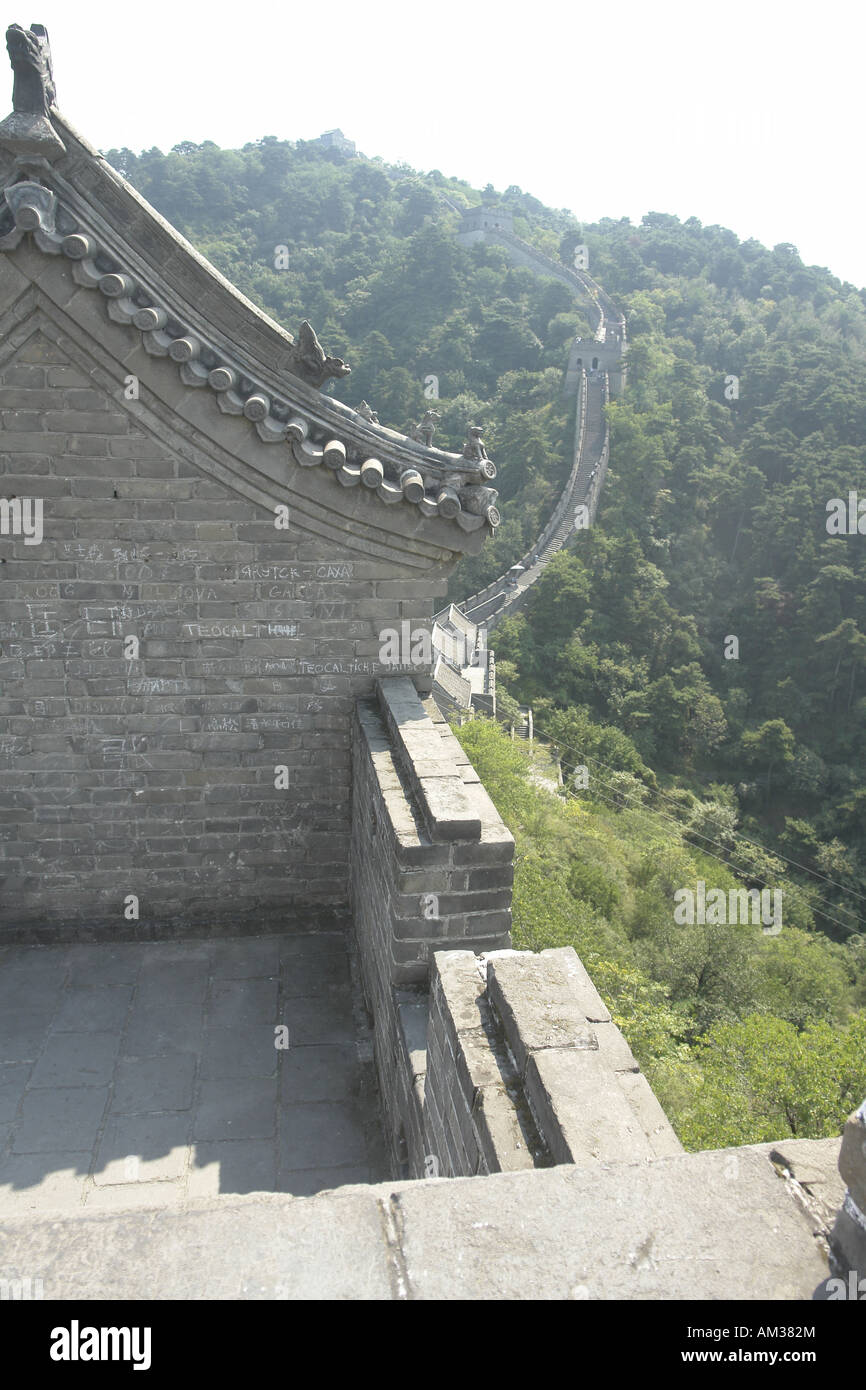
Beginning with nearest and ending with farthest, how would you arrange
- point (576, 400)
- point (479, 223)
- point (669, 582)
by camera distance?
1. point (669, 582)
2. point (576, 400)
3. point (479, 223)

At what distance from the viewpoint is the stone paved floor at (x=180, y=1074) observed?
201 inches

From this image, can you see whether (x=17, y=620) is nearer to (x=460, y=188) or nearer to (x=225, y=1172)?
(x=225, y=1172)

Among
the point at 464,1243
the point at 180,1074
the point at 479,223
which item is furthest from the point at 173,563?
the point at 479,223

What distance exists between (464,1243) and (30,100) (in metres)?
6.61

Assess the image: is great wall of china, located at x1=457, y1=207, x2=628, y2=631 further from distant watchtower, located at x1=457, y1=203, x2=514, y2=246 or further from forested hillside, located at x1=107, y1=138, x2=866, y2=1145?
forested hillside, located at x1=107, y1=138, x2=866, y2=1145

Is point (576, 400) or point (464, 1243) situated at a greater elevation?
point (576, 400)

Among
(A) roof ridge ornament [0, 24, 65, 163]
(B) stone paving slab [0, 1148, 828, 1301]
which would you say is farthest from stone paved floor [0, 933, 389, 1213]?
(A) roof ridge ornament [0, 24, 65, 163]

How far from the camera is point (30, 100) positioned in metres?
5.75

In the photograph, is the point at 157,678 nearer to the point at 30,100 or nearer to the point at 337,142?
the point at 30,100

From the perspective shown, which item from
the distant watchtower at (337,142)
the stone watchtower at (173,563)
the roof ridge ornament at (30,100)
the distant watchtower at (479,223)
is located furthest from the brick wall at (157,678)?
the distant watchtower at (337,142)

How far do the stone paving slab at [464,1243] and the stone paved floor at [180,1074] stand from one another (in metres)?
2.88

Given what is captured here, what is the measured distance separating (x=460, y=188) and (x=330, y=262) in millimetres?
59453

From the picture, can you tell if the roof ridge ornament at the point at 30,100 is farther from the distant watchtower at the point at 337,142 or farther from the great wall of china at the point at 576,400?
the distant watchtower at the point at 337,142
